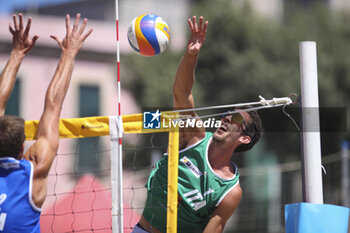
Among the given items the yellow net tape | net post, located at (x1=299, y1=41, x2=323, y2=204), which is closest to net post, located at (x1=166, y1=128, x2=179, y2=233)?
the yellow net tape

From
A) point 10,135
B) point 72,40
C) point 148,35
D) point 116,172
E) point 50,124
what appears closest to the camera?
point 10,135

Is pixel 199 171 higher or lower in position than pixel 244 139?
lower

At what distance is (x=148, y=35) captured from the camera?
14.0 ft

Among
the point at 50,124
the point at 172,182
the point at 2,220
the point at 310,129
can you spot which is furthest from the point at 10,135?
the point at 310,129

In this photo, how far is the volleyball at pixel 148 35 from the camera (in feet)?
14.0

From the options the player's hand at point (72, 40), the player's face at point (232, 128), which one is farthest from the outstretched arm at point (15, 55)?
the player's face at point (232, 128)

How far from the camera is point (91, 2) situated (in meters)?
22.1

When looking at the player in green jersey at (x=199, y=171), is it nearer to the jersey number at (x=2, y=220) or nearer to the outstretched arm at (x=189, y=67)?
the outstretched arm at (x=189, y=67)

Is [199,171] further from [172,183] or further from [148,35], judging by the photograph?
[148,35]

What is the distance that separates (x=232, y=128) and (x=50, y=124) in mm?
1454

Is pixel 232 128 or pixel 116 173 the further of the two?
pixel 232 128

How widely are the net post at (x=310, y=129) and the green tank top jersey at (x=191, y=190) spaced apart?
1.80 ft

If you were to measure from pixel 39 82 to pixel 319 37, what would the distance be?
9.57 metres

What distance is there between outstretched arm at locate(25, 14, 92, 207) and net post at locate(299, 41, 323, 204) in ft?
5.41
